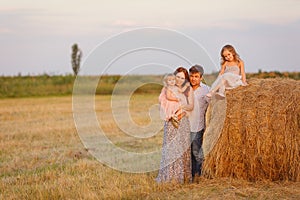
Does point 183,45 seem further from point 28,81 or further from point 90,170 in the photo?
point 28,81

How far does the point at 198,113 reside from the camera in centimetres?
746

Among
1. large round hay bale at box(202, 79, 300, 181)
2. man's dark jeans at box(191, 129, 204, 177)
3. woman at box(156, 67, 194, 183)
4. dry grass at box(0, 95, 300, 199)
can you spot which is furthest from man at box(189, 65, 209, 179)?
dry grass at box(0, 95, 300, 199)

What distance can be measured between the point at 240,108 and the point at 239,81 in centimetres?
48

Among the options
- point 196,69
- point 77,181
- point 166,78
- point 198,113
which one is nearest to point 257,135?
point 198,113

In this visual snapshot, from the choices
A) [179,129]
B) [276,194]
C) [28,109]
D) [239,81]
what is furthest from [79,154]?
[28,109]

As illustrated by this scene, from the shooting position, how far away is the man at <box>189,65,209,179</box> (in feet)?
24.2

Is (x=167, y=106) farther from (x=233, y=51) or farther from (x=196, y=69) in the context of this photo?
(x=233, y=51)

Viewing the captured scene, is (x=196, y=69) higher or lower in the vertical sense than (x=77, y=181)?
higher

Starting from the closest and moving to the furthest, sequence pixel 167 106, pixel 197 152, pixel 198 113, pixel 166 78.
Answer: pixel 166 78 → pixel 167 106 → pixel 198 113 → pixel 197 152

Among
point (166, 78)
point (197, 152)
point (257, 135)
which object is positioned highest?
point (166, 78)

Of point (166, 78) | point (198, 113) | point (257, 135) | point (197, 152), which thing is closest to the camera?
point (257, 135)

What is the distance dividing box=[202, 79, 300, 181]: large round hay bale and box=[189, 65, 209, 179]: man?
288 millimetres

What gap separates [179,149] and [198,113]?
60cm

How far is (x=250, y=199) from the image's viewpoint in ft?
20.5
